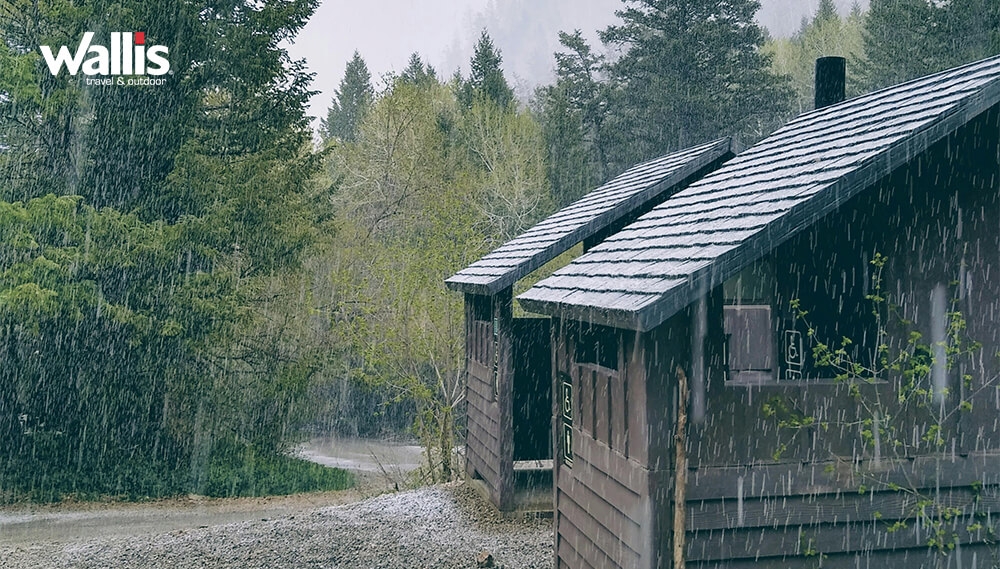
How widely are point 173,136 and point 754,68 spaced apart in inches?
805

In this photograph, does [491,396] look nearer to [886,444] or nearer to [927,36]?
[886,444]

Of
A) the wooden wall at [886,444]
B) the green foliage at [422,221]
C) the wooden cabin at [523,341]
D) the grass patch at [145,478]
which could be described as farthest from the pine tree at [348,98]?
the wooden wall at [886,444]

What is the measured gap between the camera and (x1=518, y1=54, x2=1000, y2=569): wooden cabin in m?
5.51

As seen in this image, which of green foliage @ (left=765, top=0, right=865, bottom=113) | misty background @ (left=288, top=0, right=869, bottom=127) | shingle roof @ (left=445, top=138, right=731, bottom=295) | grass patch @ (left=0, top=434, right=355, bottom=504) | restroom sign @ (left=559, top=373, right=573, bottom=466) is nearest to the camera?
restroom sign @ (left=559, top=373, right=573, bottom=466)

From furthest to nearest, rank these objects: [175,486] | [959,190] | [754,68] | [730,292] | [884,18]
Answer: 1. [754,68]
2. [884,18]
3. [175,486]
4. [730,292]
5. [959,190]

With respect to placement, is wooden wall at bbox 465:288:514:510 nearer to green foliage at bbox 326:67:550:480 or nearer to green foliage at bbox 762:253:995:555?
green foliage at bbox 326:67:550:480

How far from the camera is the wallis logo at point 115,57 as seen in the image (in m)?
18.2

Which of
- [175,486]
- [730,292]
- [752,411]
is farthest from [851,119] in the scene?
[175,486]

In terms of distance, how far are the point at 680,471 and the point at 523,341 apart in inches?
235

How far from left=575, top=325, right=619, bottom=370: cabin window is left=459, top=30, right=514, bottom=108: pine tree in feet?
107

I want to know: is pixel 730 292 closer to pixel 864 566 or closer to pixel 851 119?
pixel 851 119

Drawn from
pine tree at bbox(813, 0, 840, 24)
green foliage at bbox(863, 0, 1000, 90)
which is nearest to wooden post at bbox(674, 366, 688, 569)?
green foliage at bbox(863, 0, 1000, 90)

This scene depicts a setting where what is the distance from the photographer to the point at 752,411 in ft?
18.4

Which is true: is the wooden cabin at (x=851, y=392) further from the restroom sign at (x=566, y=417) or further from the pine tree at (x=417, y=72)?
the pine tree at (x=417, y=72)
